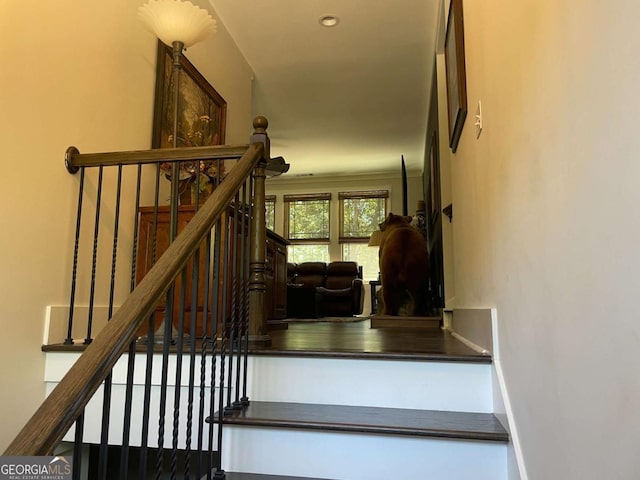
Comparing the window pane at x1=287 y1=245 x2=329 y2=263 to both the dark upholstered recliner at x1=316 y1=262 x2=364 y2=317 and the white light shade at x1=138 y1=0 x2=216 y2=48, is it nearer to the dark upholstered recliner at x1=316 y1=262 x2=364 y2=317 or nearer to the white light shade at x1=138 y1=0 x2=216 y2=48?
the dark upholstered recliner at x1=316 y1=262 x2=364 y2=317

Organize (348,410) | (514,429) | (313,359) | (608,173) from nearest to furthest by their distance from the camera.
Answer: (608,173) → (514,429) → (348,410) → (313,359)

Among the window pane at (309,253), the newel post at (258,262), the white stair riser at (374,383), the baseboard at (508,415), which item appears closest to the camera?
the baseboard at (508,415)

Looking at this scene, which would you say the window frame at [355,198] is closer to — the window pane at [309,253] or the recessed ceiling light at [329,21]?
the window pane at [309,253]

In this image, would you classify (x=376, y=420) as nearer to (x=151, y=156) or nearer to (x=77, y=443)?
(x=77, y=443)

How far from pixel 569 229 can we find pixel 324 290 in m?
6.57

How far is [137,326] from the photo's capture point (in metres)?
0.87

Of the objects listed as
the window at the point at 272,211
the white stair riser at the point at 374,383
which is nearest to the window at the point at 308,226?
the window at the point at 272,211

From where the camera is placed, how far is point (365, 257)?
8.26 meters

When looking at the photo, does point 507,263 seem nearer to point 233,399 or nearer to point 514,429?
point 514,429

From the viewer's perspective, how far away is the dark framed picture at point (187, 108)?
9.07ft

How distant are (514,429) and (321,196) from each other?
292 inches

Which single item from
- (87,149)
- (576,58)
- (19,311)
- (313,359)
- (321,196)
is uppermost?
(321,196)

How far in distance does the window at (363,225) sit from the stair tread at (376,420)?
22.0 feet

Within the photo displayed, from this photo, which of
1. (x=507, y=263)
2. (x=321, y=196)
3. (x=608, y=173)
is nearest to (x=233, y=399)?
(x=507, y=263)
